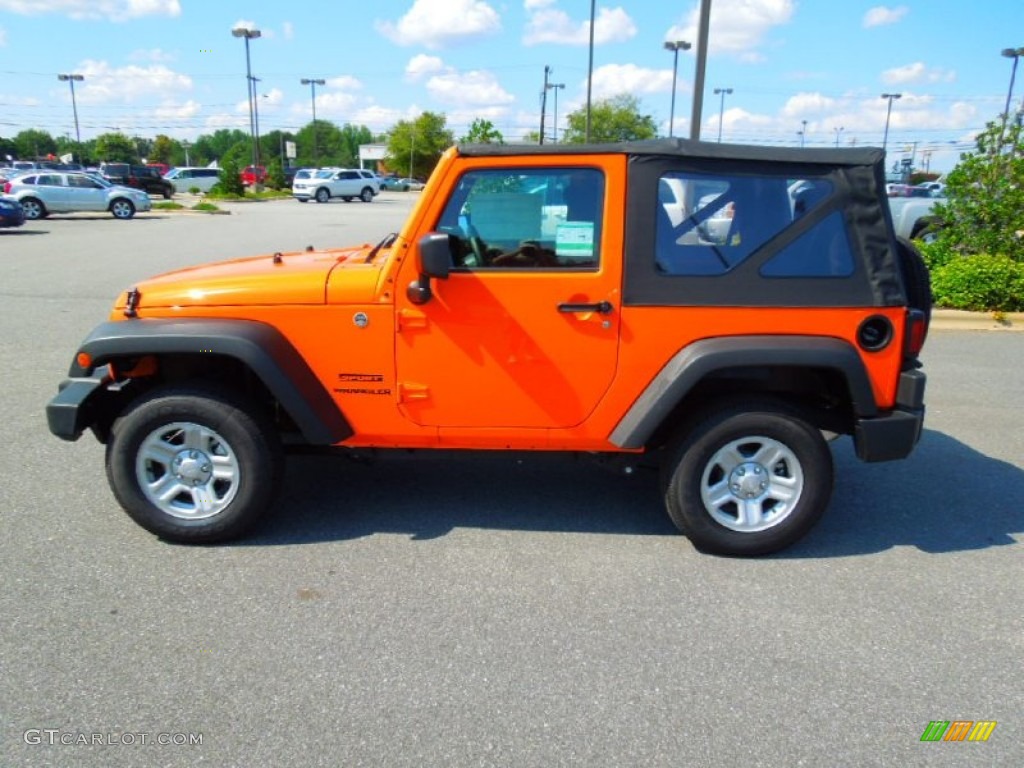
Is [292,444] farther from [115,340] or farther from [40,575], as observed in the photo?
[40,575]

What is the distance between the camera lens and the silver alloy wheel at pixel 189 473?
143 inches

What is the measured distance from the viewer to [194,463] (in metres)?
3.64

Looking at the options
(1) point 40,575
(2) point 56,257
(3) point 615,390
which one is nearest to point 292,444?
(1) point 40,575

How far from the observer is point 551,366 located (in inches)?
138

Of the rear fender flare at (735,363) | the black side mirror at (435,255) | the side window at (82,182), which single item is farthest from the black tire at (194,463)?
the side window at (82,182)

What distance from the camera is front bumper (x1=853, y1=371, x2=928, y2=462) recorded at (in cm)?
349

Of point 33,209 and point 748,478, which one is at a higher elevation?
point 33,209

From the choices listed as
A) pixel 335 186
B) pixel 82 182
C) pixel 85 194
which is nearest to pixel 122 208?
pixel 85 194

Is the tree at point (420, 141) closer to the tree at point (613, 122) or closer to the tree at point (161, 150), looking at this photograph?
the tree at point (613, 122)

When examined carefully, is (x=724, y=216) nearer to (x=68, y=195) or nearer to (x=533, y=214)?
(x=533, y=214)

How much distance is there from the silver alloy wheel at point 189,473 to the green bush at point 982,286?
29.8 feet

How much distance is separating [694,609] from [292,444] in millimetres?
2154

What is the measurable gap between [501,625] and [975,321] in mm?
8573

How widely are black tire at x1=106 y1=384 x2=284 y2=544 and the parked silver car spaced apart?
932 inches
